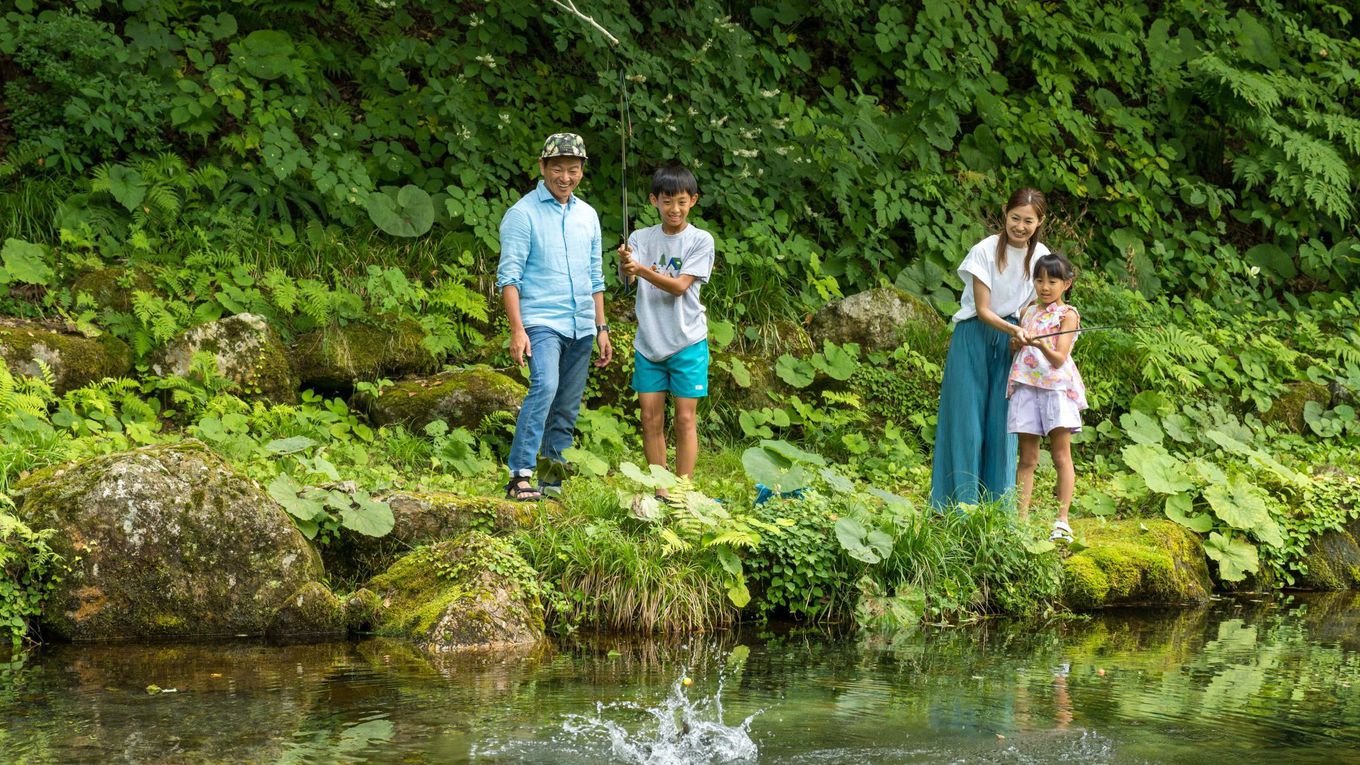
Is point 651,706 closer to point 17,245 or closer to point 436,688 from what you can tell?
point 436,688

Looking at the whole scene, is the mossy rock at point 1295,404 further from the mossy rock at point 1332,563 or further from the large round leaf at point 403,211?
the large round leaf at point 403,211

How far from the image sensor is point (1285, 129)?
10.6 metres

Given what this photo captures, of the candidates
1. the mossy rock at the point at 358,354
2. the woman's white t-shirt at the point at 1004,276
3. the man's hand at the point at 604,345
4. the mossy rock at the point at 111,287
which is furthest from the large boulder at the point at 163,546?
the woman's white t-shirt at the point at 1004,276

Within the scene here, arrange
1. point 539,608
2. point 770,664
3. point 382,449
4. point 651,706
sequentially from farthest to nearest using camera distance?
point 382,449, point 539,608, point 770,664, point 651,706

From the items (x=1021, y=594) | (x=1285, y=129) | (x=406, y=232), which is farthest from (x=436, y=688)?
(x=1285, y=129)

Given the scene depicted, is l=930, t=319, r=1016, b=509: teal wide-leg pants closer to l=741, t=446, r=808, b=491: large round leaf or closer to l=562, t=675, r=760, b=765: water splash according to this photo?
l=741, t=446, r=808, b=491: large round leaf

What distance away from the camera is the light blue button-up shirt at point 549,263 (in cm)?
586

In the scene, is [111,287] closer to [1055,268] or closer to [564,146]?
[564,146]

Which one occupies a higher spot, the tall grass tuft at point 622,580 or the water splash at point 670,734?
the tall grass tuft at point 622,580

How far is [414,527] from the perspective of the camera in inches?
221

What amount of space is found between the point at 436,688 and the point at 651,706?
737mm

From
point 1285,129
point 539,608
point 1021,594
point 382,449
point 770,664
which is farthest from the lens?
point 1285,129

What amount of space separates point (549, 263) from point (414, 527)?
1300mm

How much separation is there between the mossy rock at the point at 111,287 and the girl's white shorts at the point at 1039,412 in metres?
4.84
